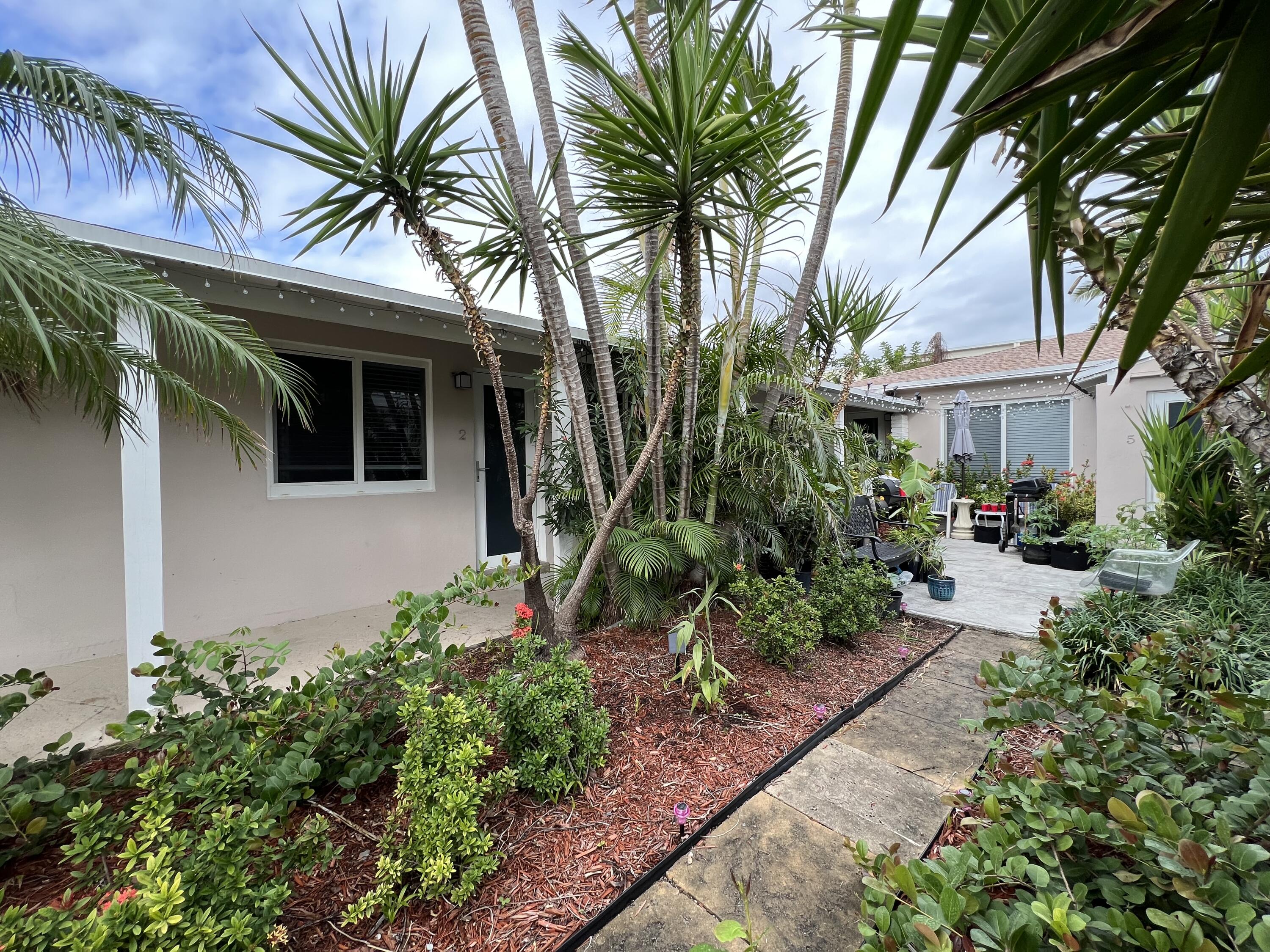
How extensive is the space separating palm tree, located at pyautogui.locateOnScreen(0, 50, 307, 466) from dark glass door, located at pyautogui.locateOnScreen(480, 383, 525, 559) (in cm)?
242

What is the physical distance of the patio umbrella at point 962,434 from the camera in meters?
8.16

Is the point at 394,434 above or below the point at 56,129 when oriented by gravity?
below

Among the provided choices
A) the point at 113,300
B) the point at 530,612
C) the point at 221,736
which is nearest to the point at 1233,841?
the point at 530,612

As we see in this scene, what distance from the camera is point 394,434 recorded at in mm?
4543

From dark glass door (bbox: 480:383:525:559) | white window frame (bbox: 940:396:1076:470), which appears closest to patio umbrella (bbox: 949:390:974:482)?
white window frame (bbox: 940:396:1076:470)

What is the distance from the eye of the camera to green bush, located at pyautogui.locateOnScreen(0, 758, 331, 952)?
3.23ft

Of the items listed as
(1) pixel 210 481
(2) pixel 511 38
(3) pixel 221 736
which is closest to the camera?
(3) pixel 221 736

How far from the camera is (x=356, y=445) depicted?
4.30m

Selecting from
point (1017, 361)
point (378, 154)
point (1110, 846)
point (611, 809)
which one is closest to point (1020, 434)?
point (1017, 361)

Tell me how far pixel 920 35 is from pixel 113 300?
3062 millimetres

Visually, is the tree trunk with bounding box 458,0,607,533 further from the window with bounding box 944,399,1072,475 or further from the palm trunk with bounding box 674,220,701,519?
the window with bounding box 944,399,1072,475

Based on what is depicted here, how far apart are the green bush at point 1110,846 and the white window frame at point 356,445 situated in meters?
4.52

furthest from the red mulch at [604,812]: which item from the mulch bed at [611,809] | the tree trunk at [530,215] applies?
the tree trunk at [530,215]

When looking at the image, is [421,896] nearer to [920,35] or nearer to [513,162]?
[920,35]
